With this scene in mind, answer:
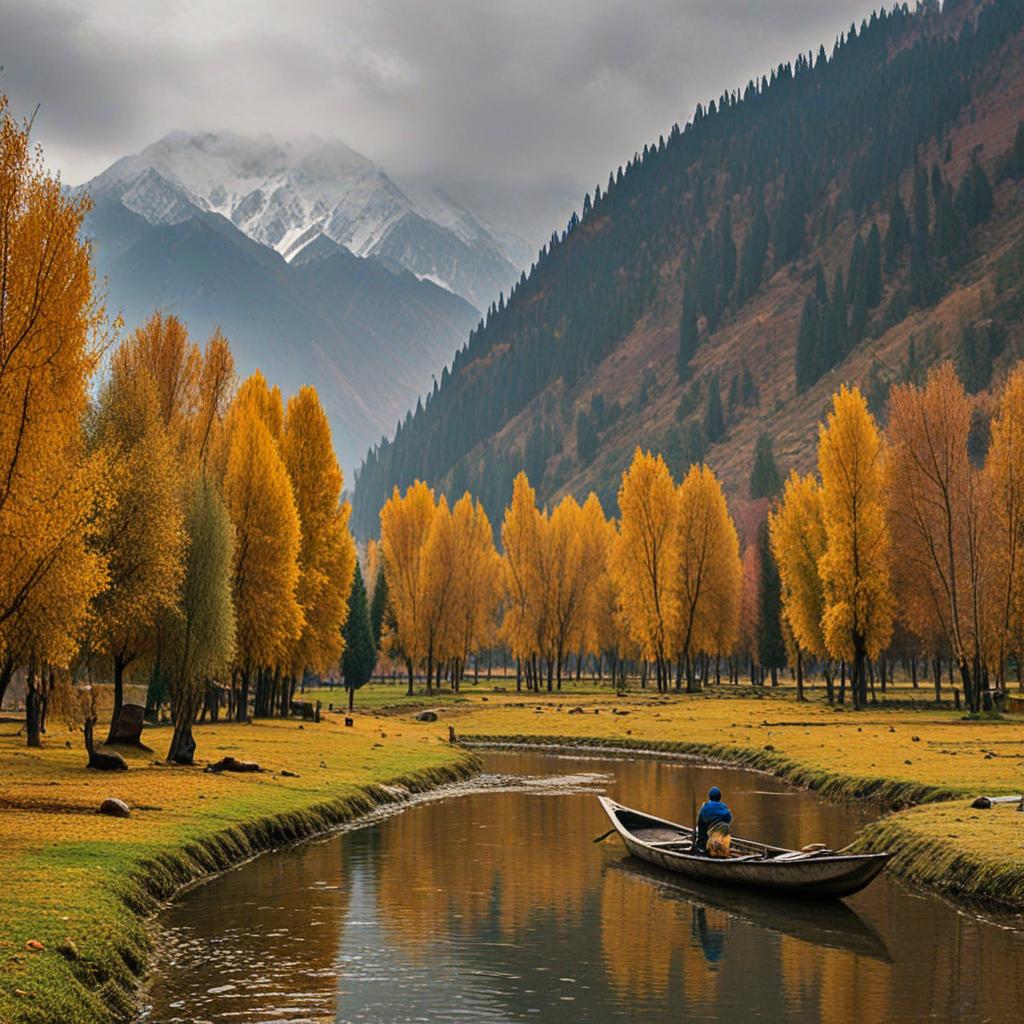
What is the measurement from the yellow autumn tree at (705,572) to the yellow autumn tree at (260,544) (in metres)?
52.8

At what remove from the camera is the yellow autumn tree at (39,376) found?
29.1 meters


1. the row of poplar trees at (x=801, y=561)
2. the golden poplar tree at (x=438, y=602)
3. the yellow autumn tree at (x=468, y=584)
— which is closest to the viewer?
the row of poplar trees at (x=801, y=561)

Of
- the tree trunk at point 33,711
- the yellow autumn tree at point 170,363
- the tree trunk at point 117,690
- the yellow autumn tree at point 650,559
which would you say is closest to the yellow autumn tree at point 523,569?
the yellow autumn tree at point 650,559

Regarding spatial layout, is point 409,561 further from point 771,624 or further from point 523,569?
point 771,624

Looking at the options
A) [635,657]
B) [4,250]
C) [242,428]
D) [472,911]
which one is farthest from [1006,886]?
[635,657]

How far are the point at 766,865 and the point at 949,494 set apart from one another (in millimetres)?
Answer: 53682

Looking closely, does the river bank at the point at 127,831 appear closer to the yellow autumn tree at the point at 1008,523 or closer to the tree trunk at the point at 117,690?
the tree trunk at the point at 117,690

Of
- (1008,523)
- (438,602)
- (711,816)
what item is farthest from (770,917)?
(438,602)

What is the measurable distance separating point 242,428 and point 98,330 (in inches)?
1355

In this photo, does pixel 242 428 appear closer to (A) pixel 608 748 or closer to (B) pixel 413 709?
(A) pixel 608 748

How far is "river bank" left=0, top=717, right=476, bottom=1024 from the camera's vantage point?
1841cm

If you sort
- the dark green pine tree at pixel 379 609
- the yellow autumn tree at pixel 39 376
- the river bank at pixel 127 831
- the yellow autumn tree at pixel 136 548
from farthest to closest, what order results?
the dark green pine tree at pixel 379 609, the yellow autumn tree at pixel 136 548, the yellow autumn tree at pixel 39 376, the river bank at pixel 127 831

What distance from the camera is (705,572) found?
111m

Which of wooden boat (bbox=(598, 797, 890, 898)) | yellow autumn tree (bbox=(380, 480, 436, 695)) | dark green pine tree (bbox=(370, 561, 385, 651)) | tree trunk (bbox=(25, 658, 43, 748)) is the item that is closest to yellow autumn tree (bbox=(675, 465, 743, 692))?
yellow autumn tree (bbox=(380, 480, 436, 695))
